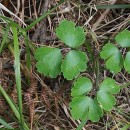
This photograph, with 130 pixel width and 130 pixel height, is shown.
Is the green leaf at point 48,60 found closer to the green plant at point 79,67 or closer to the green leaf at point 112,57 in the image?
the green plant at point 79,67

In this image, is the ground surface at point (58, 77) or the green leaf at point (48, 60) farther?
the ground surface at point (58, 77)

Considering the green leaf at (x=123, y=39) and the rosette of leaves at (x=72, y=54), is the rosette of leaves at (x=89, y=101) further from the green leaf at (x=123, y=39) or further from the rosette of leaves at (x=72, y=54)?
the green leaf at (x=123, y=39)

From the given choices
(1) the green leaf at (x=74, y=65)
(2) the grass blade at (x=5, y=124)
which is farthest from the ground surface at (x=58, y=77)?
(1) the green leaf at (x=74, y=65)

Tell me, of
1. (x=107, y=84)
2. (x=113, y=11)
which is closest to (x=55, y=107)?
(x=107, y=84)

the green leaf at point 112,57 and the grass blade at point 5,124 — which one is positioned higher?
the green leaf at point 112,57

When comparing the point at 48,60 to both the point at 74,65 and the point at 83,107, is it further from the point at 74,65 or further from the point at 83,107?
the point at 83,107

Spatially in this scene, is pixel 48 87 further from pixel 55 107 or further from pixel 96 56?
pixel 96 56

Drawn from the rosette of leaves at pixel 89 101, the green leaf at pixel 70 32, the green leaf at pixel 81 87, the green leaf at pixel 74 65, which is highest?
the green leaf at pixel 70 32

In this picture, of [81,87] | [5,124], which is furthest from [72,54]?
[5,124]
